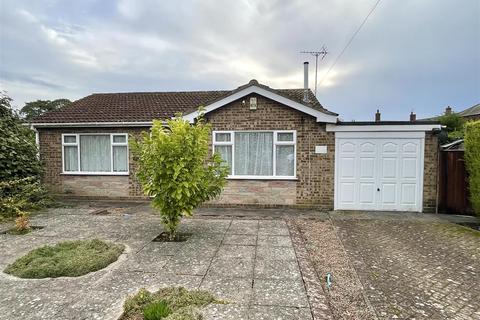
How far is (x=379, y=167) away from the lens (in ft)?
27.0

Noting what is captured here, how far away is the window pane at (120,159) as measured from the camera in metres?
9.77

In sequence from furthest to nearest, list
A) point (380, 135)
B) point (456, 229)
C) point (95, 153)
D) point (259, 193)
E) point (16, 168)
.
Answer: point (95, 153) → point (259, 193) → point (16, 168) → point (380, 135) → point (456, 229)

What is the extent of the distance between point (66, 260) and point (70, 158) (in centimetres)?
705

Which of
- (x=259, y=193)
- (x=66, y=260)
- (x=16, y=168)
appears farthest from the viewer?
(x=259, y=193)

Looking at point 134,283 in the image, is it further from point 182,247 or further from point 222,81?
point 222,81

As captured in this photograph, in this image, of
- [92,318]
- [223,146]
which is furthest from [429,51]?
[92,318]

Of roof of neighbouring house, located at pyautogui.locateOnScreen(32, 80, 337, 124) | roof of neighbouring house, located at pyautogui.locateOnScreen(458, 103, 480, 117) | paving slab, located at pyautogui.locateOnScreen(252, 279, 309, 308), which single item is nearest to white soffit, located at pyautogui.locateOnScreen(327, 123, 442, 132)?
roof of neighbouring house, located at pyautogui.locateOnScreen(32, 80, 337, 124)

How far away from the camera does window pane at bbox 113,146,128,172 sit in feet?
32.1

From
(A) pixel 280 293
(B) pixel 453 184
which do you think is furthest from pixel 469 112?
(A) pixel 280 293

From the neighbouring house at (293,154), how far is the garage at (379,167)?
27 mm

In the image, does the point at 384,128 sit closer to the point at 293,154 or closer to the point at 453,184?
the point at 453,184

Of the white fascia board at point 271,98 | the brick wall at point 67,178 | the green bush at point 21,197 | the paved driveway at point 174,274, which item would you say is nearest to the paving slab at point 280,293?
the paved driveway at point 174,274

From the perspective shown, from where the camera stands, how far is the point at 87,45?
11.4m

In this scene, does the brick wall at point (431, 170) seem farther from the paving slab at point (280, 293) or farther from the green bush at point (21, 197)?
the green bush at point (21, 197)
